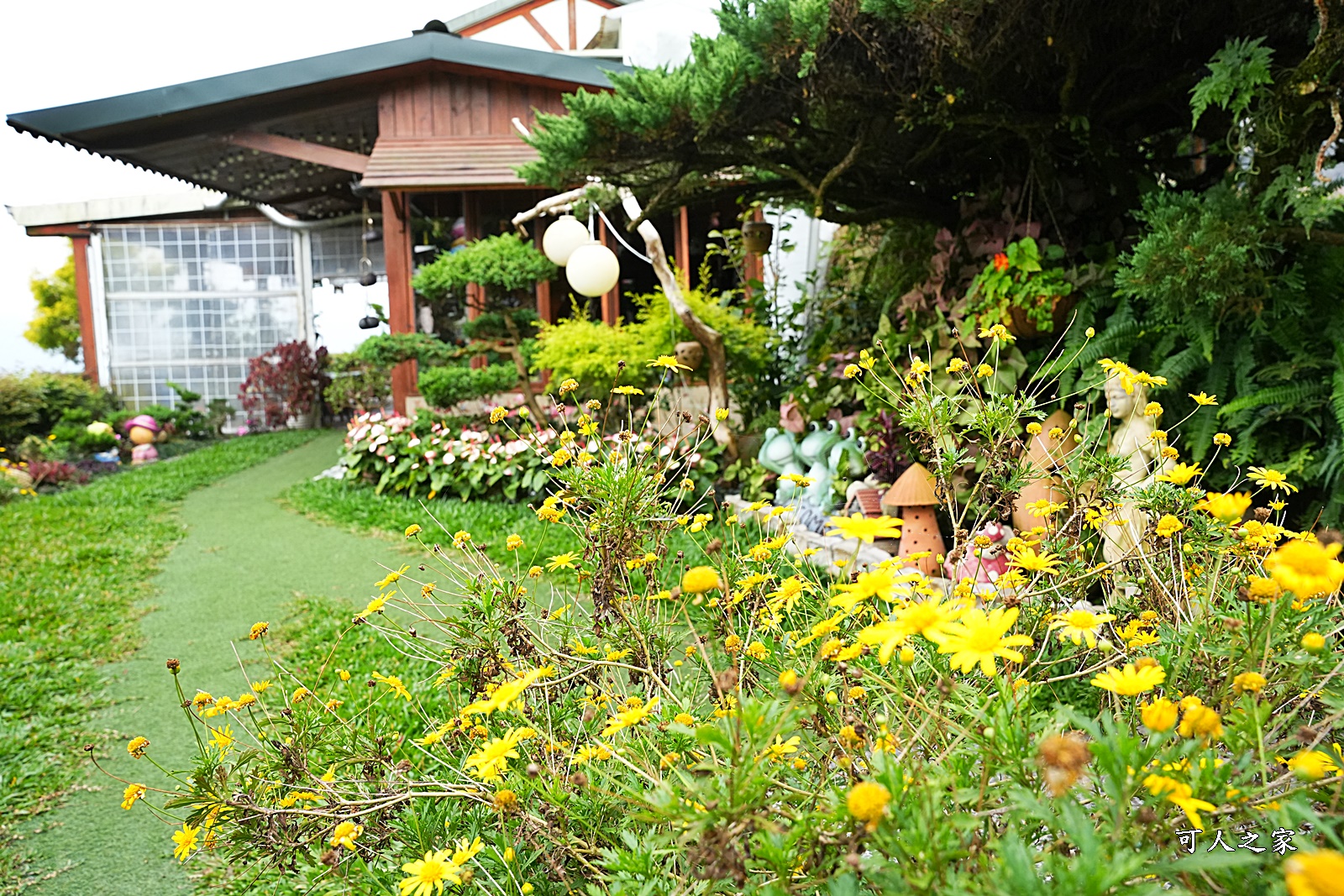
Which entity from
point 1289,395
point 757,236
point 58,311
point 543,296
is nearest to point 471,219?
point 543,296

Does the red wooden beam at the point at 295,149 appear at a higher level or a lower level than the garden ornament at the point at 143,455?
higher

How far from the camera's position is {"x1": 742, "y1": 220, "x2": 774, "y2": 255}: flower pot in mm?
5121

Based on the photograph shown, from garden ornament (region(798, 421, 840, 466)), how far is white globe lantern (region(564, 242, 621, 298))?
1.53 meters

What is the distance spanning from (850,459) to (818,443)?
1.07 ft

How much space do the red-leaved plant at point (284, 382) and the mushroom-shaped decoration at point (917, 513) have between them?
983 cm

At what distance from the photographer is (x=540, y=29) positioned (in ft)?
41.5

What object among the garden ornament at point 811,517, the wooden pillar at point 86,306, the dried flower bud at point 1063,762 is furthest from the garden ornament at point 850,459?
the wooden pillar at point 86,306

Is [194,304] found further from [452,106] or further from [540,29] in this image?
[540,29]

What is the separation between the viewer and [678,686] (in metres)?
1.35

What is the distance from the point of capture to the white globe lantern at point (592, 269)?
482cm

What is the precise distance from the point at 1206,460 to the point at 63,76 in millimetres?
27198

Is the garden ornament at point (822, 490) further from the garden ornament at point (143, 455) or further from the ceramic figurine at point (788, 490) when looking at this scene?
the garden ornament at point (143, 455)

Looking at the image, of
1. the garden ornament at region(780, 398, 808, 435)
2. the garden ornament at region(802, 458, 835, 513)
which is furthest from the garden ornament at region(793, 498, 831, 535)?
the garden ornament at region(780, 398, 808, 435)

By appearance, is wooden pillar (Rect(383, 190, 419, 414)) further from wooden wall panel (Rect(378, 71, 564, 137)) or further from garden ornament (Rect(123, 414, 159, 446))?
garden ornament (Rect(123, 414, 159, 446))
